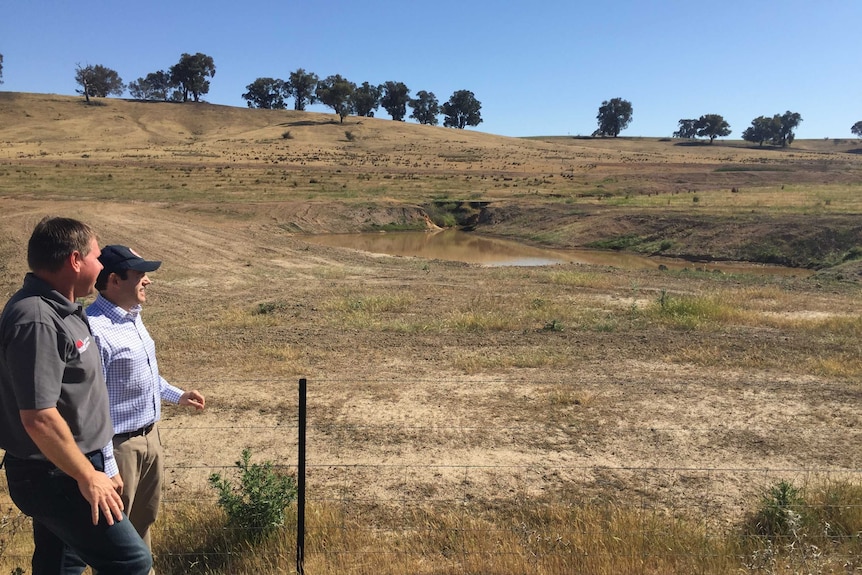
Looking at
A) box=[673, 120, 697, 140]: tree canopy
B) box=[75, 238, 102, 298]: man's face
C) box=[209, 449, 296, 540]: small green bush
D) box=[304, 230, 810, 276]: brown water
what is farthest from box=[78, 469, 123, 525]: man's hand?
box=[673, 120, 697, 140]: tree canopy

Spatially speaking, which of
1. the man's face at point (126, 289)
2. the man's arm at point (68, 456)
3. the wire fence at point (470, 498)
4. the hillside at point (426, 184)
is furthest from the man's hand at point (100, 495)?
the hillside at point (426, 184)

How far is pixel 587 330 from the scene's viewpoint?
41.1ft

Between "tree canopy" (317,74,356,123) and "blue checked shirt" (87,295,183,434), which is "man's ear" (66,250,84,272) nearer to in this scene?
"blue checked shirt" (87,295,183,434)

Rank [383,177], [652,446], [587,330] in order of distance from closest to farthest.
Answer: [652,446] < [587,330] < [383,177]

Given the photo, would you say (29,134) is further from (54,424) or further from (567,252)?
(54,424)

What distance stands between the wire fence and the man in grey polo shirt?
1.43 metres

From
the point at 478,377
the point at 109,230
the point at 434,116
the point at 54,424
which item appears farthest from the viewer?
the point at 434,116

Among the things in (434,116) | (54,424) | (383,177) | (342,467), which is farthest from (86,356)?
(434,116)

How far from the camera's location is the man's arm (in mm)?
2590

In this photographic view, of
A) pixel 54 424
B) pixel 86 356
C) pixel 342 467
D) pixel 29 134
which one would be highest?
pixel 29 134

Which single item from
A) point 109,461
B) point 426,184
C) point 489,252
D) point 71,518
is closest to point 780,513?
point 109,461

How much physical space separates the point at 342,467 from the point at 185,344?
5907 millimetres

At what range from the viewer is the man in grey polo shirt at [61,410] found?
259cm

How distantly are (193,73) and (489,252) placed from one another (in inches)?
4564
